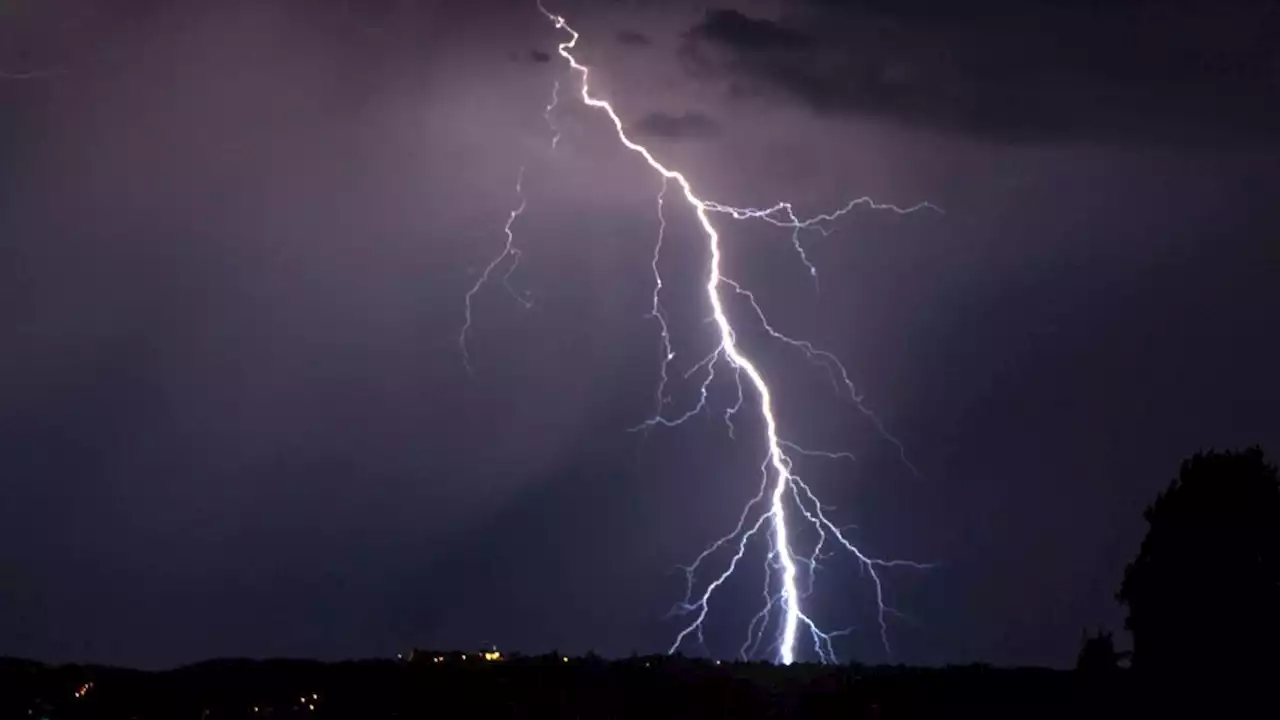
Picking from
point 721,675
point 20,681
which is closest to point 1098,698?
point 721,675

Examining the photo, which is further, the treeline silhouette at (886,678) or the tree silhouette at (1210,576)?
the tree silhouette at (1210,576)

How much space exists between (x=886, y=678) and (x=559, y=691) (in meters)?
5.22

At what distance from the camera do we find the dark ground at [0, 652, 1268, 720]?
32750 millimetres

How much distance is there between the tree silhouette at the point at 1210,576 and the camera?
3575cm

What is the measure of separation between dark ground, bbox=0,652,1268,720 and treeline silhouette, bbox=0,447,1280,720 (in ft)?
0.11

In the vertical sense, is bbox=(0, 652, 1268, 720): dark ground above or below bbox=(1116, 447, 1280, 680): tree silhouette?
below

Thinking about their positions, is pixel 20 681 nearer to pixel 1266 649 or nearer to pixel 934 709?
pixel 934 709

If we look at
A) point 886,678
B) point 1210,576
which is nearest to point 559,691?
point 886,678

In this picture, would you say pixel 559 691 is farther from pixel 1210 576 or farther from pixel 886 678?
pixel 1210 576

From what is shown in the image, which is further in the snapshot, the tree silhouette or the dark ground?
the tree silhouette

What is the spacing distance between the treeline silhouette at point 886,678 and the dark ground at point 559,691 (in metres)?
0.03

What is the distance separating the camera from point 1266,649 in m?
35.6

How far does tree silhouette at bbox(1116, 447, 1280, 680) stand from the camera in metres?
35.8

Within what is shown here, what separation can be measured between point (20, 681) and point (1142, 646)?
18.4 m
